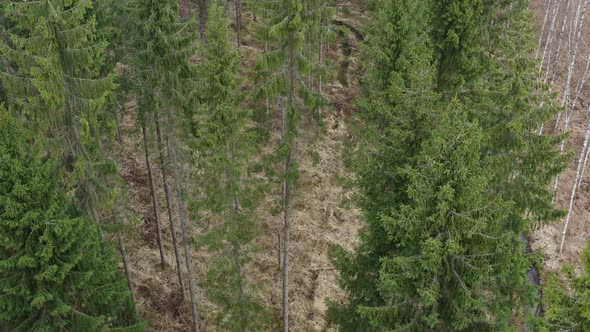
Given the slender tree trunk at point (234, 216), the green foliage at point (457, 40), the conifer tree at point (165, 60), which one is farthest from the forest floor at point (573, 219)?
the conifer tree at point (165, 60)

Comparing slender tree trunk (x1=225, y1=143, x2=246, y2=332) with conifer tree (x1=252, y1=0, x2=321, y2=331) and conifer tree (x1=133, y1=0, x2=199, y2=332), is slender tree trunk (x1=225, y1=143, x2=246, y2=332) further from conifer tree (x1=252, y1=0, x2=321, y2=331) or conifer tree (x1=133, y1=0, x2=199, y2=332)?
conifer tree (x1=133, y1=0, x2=199, y2=332)

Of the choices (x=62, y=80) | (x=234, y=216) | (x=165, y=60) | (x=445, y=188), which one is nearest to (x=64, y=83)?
(x=62, y=80)

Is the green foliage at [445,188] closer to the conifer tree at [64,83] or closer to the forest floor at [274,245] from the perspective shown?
the forest floor at [274,245]

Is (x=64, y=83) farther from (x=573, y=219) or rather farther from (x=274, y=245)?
(x=573, y=219)

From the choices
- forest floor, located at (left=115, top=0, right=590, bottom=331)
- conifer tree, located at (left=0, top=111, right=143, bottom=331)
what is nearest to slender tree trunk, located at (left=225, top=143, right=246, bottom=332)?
forest floor, located at (left=115, top=0, right=590, bottom=331)

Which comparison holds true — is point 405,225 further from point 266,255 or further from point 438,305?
point 266,255
